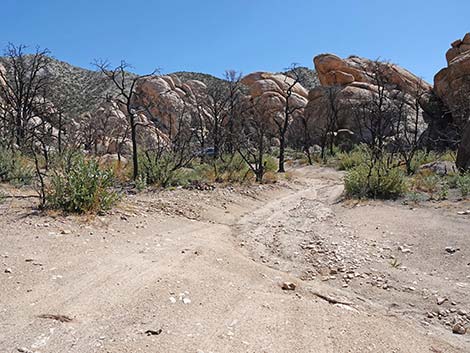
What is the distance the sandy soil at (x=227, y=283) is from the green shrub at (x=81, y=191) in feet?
1.13

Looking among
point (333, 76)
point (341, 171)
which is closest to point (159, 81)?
point (333, 76)

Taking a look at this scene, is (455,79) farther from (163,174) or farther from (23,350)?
(23,350)

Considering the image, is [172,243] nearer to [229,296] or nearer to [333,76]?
[229,296]

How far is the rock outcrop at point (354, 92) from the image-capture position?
32656 mm

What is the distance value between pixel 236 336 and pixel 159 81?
154 feet

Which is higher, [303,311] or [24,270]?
[24,270]

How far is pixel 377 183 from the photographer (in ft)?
31.4

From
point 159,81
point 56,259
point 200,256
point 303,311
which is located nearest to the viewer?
point 303,311

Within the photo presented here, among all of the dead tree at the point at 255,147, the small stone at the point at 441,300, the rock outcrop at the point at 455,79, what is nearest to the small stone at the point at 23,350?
the small stone at the point at 441,300

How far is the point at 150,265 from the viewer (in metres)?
4.41

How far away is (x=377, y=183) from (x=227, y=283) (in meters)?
6.47

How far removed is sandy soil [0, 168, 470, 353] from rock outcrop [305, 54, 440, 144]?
25.9 metres

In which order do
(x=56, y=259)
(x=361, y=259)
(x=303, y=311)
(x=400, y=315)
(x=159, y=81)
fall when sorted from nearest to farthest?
(x=303, y=311) < (x=400, y=315) < (x=56, y=259) < (x=361, y=259) < (x=159, y=81)

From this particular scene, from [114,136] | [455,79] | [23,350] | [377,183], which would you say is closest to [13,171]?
[23,350]
